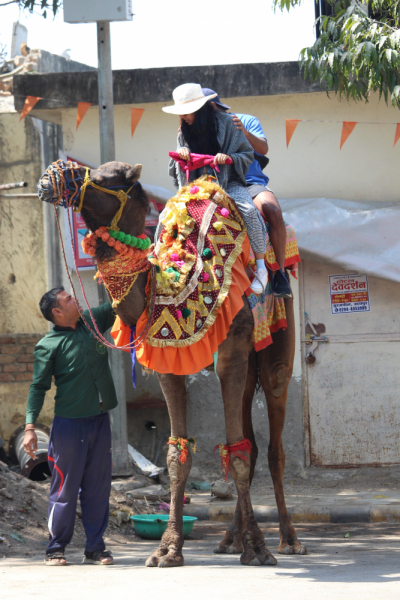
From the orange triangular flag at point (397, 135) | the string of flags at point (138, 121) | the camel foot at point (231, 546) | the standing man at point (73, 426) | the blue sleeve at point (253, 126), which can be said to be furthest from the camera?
the string of flags at point (138, 121)

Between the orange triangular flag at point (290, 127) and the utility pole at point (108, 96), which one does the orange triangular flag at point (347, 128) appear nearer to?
the orange triangular flag at point (290, 127)

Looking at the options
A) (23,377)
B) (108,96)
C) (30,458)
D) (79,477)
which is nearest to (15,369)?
(23,377)

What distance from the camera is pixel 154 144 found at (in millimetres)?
9047

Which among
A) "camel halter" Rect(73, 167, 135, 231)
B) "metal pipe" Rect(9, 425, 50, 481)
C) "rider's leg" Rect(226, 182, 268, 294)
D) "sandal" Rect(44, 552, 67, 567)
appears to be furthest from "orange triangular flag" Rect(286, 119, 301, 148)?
"sandal" Rect(44, 552, 67, 567)

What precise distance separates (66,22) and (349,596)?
6112 mm

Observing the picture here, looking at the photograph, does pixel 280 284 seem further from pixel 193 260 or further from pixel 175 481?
pixel 175 481

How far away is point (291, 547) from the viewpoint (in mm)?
5379

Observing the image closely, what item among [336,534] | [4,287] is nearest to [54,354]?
[336,534]

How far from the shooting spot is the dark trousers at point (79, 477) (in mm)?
5000

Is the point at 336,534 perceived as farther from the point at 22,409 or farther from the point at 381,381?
the point at 22,409

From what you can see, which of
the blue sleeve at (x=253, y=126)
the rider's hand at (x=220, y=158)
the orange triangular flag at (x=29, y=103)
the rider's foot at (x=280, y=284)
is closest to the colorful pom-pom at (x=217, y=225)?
the rider's hand at (x=220, y=158)

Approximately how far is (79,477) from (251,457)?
1580 mm

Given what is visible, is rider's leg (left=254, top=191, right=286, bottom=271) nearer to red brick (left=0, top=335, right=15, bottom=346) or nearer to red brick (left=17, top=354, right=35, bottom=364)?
red brick (left=17, top=354, right=35, bottom=364)

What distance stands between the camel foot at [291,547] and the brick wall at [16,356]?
5.20 meters
